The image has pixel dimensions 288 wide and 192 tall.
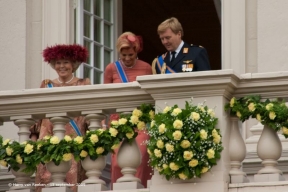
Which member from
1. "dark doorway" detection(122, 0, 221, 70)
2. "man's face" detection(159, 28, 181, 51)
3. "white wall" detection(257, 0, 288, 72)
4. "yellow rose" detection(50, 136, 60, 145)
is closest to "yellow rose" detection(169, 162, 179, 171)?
"yellow rose" detection(50, 136, 60, 145)

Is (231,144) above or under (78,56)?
under

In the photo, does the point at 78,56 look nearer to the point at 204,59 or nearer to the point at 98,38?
A: the point at 204,59

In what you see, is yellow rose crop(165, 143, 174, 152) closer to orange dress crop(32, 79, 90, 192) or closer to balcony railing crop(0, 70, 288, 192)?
balcony railing crop(0, 70, 288, 192)

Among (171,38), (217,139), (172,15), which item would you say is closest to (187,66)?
(171,38)

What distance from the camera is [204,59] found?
11.5 meters

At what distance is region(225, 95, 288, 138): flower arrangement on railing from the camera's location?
10.3 m

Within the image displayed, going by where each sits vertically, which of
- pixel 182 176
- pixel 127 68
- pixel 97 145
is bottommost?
pixel 182 176

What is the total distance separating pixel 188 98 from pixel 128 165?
0.76m

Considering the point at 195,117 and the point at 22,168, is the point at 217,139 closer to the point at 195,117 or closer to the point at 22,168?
the point at 195,117

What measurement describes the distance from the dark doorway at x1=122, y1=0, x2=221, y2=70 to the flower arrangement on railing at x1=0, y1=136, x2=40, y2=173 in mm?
8695

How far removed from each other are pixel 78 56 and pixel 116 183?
166 cm

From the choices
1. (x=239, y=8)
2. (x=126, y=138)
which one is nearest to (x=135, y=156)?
(x=126, y=138)

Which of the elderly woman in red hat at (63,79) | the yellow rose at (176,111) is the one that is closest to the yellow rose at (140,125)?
the yellow rose at (176,111)

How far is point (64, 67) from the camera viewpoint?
11.8m
